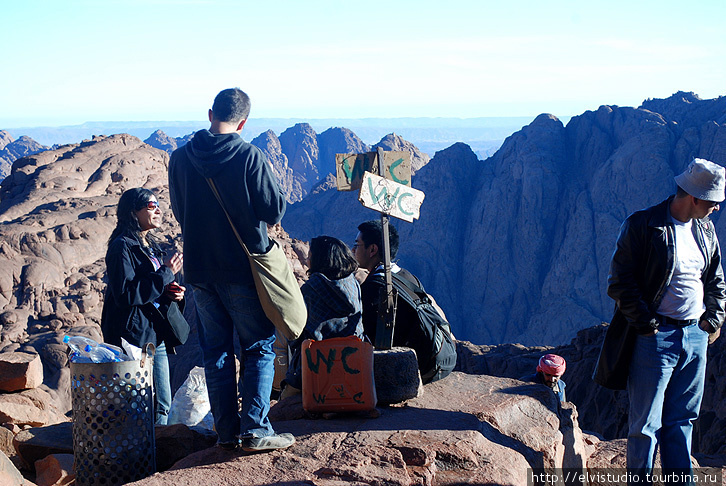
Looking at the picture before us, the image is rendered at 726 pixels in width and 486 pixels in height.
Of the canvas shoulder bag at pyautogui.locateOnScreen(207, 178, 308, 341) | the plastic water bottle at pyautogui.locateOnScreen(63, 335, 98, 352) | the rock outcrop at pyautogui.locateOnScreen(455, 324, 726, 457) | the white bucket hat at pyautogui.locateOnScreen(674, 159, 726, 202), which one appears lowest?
the rock outcrop at pyautogui.locateOnScreen(455, 324, 726, 457)

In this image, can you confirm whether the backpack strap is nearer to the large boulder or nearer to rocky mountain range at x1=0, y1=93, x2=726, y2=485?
rocky mountain range at x1=0, y1=93, x2=726, y2=485

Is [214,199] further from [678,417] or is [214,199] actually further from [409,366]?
[678,417]

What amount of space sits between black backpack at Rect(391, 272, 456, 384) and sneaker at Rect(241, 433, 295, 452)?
128 cm

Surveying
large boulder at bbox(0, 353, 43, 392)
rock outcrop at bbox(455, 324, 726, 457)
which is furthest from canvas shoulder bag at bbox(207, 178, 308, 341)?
rock outcrop at bbox(455, 324, 726, 457)

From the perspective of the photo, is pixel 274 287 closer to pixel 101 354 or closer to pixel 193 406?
pixel 101 354

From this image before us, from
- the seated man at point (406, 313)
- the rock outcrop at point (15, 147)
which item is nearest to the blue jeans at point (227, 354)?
the seated man at point (406, 313)

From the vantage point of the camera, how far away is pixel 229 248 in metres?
3.21

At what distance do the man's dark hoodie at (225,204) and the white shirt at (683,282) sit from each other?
2012 mm

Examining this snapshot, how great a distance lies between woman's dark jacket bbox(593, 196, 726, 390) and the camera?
11.0 feet

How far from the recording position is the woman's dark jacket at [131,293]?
3.73 m

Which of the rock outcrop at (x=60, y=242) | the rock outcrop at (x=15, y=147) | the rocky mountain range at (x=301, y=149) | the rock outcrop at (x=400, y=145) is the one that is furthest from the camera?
the rock outcrop at (x=15, y=147)

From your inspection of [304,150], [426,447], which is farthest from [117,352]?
[304,150]

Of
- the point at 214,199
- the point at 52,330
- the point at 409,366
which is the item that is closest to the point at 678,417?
the point at 409,366

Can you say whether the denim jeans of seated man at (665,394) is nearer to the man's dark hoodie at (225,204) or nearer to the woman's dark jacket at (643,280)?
the woman's dark jacket at (643,280)
